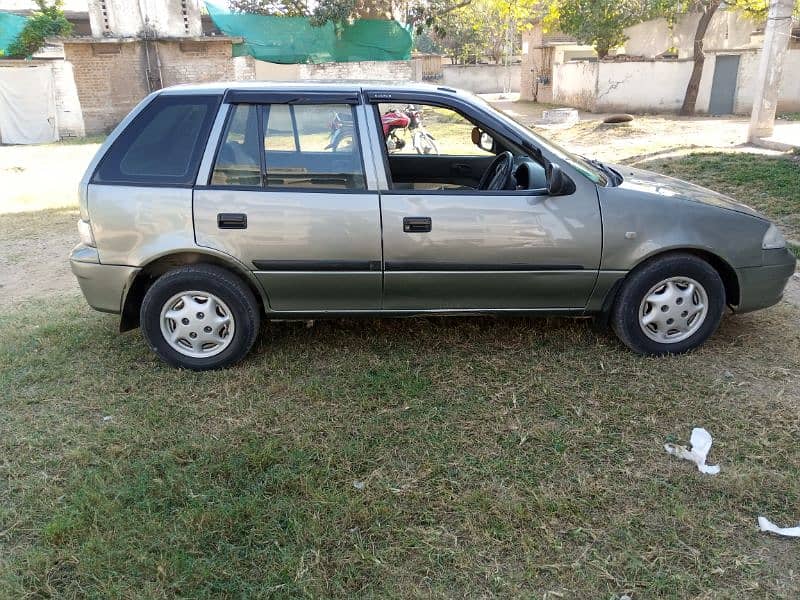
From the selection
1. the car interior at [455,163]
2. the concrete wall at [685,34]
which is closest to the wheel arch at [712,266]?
the car interior at [455,163]

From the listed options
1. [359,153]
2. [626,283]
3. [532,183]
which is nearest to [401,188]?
[359,153]

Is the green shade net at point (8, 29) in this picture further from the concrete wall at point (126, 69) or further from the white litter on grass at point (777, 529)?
the white litter on grass at point (777, 529)

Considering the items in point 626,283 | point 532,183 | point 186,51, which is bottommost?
point 626,283

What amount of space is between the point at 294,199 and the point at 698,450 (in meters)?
2.53

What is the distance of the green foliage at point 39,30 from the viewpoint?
59.7 ft

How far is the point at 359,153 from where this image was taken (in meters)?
3.88

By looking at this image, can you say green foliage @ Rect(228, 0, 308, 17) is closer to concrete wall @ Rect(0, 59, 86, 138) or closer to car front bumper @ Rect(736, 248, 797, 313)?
concrete wall @ Rect(0, 59, 86, 138)

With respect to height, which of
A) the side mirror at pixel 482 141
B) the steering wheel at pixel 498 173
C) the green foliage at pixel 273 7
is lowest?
the steering wheel at pixel 498 173

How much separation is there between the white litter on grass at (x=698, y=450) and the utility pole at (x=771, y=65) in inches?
465

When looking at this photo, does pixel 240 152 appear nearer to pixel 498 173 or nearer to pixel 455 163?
pixel 498 173

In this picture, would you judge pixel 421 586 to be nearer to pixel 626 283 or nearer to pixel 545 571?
pixel 545 571

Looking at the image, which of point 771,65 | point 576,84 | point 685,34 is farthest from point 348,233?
point 685,34

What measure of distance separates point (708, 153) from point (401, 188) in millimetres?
8908

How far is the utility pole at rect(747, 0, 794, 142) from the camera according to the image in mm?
12281
